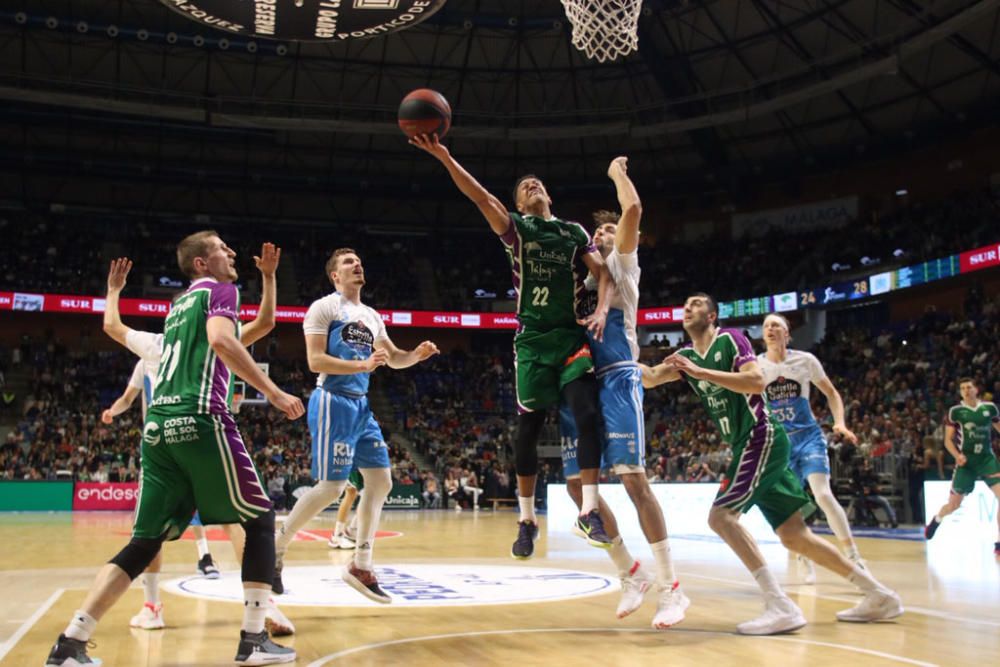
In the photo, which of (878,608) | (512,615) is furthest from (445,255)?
(878,608)

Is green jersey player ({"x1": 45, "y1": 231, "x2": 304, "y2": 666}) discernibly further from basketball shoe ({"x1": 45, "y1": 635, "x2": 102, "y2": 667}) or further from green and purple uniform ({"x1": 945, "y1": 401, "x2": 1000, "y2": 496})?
green and purple uniform ({"x1": 945, "y1": 401, "x2": 1000, "y2": 496})

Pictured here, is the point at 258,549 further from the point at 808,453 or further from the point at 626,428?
the point at 808,453

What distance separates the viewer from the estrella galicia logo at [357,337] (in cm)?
675

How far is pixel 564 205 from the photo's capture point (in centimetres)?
3575


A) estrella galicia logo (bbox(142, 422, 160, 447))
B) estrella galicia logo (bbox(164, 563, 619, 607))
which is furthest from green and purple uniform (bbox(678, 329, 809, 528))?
estrella galicia logo (bbox(142, 422, 160, 447))

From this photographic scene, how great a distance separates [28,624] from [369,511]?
219 cm

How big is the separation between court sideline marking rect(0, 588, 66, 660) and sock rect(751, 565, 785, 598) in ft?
13.7

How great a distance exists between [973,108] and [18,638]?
27.6m

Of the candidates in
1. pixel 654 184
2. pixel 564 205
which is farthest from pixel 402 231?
pixel 654 184

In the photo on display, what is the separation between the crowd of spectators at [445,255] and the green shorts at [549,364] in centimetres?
2280

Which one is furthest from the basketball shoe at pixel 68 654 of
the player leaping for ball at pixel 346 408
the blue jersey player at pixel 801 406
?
the blue jersey player at pixel 801 406

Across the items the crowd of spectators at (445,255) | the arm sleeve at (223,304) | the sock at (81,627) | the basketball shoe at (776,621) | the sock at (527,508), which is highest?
the crowd of spectators at (445,255)

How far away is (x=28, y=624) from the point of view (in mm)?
5609

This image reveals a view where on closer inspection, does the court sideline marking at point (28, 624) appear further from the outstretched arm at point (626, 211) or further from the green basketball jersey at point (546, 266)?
the outstretched arm at point (626, 211)
